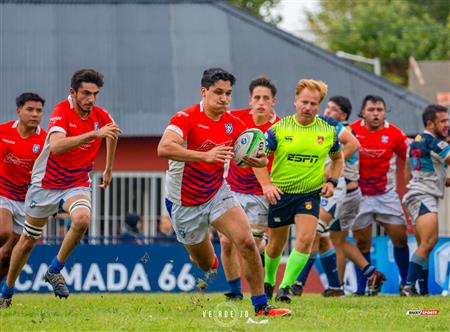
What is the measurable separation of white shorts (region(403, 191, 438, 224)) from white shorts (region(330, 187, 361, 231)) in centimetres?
94

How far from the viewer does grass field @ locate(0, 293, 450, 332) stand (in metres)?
10.8

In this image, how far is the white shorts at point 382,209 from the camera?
16984mm

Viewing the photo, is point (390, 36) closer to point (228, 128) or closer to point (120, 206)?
point (120, 206)

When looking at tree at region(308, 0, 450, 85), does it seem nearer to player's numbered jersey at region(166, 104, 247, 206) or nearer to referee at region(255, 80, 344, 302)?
referee at region(255, 80, 344, 302)

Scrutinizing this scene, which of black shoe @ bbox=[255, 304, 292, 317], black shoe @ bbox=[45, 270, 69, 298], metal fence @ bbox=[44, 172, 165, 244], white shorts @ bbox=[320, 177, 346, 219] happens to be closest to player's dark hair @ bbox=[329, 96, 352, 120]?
white shorts @ bbox=[320, 177, 346, 219]

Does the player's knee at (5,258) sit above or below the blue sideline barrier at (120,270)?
above

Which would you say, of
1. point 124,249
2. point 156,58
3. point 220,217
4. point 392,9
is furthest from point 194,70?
point 392,9

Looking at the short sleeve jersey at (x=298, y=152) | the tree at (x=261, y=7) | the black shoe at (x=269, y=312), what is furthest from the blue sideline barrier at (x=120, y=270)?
the tree at (x=261, y=7)

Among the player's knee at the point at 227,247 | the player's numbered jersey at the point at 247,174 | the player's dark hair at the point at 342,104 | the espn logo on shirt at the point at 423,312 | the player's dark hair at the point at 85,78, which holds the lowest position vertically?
A: the espn logo on shirt at the point at 423,312

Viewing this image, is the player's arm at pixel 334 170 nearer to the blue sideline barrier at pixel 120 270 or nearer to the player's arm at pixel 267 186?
the player's arm at pixel 267 186

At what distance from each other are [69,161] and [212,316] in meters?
2.81

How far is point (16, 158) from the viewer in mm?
14586

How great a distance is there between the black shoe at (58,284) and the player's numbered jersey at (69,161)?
3.33 ft

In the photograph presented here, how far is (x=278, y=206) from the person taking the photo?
1384cm
